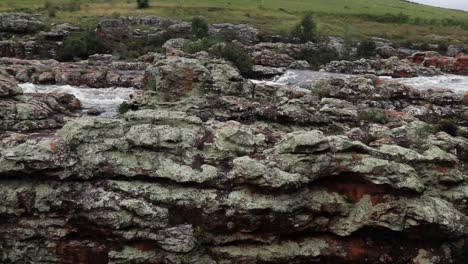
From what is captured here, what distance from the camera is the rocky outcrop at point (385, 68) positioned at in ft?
213

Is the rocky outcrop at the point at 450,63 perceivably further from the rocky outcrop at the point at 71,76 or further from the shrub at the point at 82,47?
the shrub at the point at 82,47

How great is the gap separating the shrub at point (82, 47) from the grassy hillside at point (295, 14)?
27581mm

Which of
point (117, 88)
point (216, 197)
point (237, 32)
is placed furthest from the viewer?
point (237, 32)

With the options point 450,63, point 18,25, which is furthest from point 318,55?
point 18,25

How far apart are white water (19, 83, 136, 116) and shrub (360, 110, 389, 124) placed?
1828 cm

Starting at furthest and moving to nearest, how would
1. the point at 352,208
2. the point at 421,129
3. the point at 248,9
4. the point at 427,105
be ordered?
the point at 248,9, the point at 427,105, the point at 421,129, the point at 352,208

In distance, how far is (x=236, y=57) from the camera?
205ft

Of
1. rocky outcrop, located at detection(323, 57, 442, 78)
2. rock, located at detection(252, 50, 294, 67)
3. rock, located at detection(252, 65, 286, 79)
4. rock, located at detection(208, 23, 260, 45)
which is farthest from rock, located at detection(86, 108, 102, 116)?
rock, located at detection(208, 23, 260, 45)

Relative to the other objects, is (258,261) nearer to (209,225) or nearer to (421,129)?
(209,225)

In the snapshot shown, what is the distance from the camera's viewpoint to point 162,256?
52.6ft

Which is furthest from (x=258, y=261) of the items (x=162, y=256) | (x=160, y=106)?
(x=160, y=106)

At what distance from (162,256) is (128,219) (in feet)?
4.98

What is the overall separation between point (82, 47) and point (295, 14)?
74052mm

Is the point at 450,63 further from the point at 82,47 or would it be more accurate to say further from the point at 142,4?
the point at 142,4
